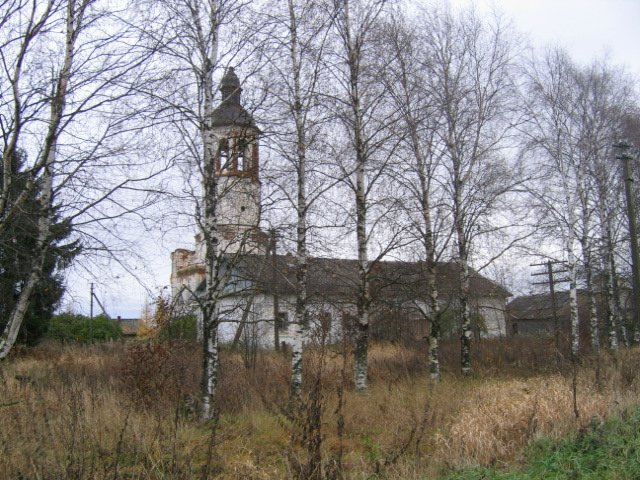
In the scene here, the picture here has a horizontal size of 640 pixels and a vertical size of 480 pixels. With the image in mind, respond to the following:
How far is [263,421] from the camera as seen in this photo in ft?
31.2

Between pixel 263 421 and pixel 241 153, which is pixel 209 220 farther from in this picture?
pixel 263 421

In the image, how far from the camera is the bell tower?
10406mm

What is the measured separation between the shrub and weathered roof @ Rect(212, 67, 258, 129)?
2233 cm

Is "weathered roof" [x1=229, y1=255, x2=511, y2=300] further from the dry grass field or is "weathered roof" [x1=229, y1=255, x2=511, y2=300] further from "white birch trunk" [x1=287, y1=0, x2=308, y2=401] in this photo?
the dry grass field

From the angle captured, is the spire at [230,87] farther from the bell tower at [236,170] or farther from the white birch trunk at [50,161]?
the white birch trunk at [50,161]

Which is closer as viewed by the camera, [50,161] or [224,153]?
[50,161]

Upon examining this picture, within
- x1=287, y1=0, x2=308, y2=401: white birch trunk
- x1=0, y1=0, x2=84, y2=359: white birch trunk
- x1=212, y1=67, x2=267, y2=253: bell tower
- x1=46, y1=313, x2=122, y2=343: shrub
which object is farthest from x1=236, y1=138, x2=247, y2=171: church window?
x1=46, y1=313, x2=122, y2=343: shrub

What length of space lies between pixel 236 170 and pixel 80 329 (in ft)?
86.4

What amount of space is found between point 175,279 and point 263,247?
5.06m

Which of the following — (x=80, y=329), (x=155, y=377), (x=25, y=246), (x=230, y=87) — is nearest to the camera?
(x=25, y=246)

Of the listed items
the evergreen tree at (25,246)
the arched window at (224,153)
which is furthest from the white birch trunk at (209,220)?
the evergreen tree at (25,246)

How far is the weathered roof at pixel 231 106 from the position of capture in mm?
10406

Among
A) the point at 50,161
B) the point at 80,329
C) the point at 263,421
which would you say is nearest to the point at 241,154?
the point at 50,161

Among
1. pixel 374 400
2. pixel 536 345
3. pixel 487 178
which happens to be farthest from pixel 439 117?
pixel 536 345
